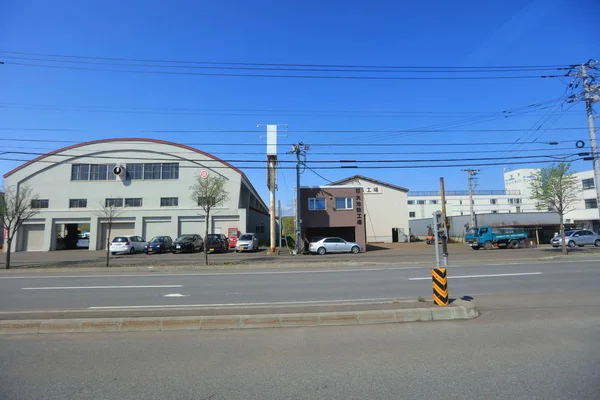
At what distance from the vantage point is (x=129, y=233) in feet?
119

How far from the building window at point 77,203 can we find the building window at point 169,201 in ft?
26.7

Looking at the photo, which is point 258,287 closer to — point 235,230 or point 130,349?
point 130,349

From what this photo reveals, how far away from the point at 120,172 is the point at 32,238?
1125cm

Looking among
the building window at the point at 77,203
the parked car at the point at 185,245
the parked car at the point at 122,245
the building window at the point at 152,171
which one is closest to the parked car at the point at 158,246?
the parked car at the point at 185,245

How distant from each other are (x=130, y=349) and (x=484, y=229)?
119 ft

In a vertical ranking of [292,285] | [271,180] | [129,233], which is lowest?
[292,285]

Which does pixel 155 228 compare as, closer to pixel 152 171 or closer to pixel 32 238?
pixel 152 171

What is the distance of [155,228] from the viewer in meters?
36.2

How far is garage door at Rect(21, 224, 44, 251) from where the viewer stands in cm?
3538

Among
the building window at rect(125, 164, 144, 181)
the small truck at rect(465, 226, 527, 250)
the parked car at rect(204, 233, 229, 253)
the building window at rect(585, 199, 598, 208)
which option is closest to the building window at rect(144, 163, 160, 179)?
the building window at rect(125, 164, 144, 181)

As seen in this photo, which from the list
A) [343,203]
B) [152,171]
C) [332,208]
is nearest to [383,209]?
[343,203]

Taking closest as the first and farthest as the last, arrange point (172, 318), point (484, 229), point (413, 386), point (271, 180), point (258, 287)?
point (413, 386) < point (172, 318) < point (258, 287) < point (271, 180) < point (484, 229)

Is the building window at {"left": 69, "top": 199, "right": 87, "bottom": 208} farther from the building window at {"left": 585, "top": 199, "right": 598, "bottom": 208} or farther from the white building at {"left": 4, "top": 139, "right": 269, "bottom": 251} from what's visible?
the building window at {"left": 585, "top": 199, "right": 598, "bottom": 208}

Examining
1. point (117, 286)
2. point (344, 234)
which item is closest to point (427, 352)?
point (117, 286)
